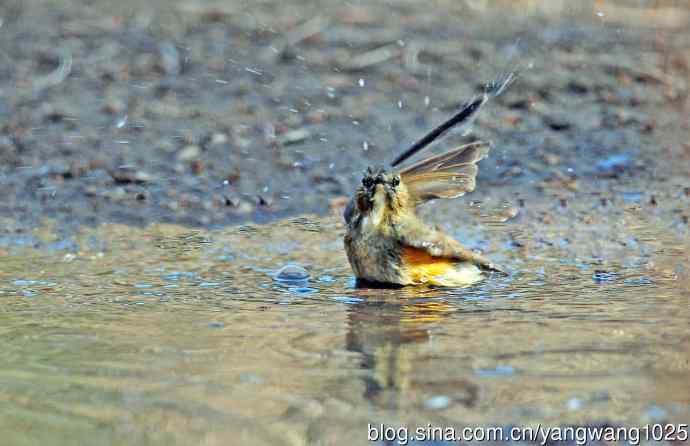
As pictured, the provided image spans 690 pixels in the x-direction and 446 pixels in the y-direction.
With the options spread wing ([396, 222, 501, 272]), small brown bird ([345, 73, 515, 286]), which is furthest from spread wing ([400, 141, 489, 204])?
spread wing ([396, 222, 501, 272])

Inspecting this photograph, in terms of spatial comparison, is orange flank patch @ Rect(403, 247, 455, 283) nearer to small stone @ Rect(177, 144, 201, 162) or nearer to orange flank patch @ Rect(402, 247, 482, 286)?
orange flank patch @ Rect(402, 247, 482, 286)

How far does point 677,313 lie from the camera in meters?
5.00

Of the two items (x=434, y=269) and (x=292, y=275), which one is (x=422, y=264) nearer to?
(x=434, y=269)

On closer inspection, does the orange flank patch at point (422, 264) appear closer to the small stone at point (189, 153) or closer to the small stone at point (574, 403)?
the small stone at point (574, 403)

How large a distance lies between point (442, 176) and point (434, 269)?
2.06 ft

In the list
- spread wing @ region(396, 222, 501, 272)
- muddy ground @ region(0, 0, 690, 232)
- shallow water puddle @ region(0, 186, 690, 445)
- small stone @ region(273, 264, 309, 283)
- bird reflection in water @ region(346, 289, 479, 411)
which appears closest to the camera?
shallow water puddle @ region(0, 186, 690, 445)

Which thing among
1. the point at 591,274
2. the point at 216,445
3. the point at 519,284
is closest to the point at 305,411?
the point at 216,445

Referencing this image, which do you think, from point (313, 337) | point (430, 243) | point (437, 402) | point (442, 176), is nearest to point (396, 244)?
→ point (430, 243)

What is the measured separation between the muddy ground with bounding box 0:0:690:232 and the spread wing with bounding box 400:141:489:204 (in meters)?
1.74

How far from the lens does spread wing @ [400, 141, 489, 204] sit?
610 cm

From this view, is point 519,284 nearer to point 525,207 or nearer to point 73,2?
point 525,207

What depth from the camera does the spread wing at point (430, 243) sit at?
565 centimetres

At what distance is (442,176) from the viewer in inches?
242

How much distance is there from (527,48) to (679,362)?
720 cm
